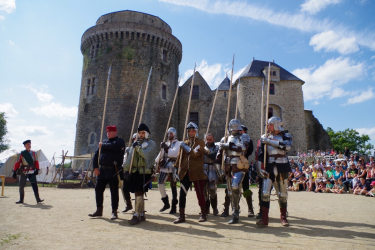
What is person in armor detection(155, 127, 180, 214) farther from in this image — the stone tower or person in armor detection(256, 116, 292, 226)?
the stone tower

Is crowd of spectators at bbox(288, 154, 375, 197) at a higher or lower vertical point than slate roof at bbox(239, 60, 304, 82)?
lower

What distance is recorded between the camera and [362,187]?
10609 millimetres

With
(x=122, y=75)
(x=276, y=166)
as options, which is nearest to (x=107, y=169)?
(x=276, y=166)

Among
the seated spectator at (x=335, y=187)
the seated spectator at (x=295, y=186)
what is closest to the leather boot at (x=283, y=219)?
the seated spectator at (x=335, y=187)

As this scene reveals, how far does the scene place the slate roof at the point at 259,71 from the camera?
2644 cm

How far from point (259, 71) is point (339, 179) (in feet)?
55.8

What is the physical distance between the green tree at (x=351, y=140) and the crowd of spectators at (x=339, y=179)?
47.1 metres

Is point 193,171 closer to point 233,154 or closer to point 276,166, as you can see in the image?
point 233,154

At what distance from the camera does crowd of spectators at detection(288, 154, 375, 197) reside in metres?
10.3

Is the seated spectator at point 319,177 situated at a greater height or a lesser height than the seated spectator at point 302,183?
greater

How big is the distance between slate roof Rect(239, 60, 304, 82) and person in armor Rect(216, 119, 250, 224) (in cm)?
2206

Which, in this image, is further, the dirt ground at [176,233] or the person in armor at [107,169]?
the person in armor at [107,169]

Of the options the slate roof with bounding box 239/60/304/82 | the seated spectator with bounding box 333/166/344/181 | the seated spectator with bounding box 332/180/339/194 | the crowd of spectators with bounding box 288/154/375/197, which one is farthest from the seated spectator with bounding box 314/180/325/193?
the slate roof with bounding box 239/60/304/82

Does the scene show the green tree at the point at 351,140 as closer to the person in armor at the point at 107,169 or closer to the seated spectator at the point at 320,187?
the seated spectator at the point at 320,187
